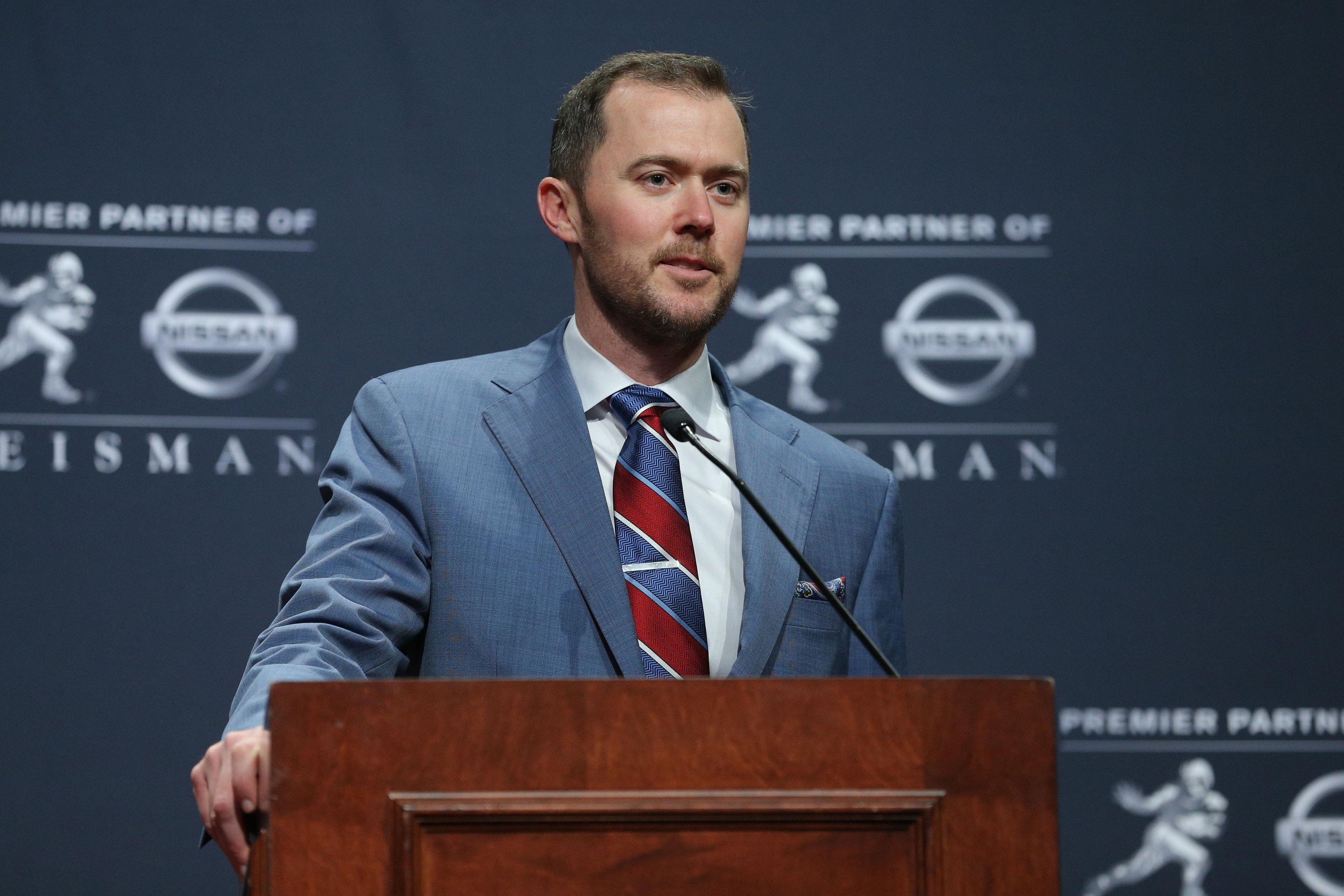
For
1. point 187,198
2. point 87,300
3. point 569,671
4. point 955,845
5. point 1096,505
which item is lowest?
point 955,845

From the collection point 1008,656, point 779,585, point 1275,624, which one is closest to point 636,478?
point 779,585

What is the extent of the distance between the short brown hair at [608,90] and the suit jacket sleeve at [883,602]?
1.82ft

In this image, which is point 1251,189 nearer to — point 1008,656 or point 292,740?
point 1008,656

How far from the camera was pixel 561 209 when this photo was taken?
1.87 m

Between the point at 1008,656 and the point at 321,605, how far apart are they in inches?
66.2

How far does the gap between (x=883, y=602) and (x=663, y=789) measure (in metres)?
0.91

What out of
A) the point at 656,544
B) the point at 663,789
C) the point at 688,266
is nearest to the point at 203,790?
the point at 663,789

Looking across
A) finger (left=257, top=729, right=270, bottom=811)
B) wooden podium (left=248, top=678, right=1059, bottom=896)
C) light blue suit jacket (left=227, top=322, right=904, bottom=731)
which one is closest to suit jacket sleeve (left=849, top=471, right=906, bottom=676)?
light blue suit jacket (left=227, top=322, right=904, bottom=731)

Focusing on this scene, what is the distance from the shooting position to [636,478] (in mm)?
1641

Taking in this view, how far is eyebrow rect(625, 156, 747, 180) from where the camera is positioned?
171 cm

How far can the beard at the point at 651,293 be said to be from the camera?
67.2 inches

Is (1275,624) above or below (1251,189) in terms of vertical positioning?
below

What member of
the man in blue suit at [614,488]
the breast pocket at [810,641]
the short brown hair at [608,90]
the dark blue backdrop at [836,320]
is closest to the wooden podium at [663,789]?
the man in blue suit at [614,488]

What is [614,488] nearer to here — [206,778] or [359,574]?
[359,574]
